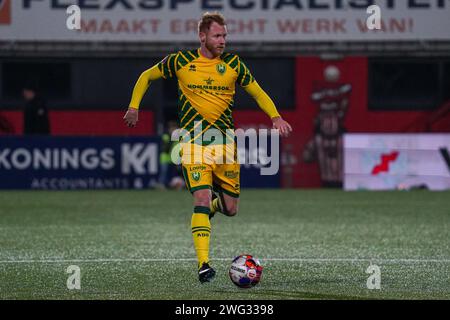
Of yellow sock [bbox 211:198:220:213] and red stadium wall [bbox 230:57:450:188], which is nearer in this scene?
yellow sock [bbox 211:198:220:213]

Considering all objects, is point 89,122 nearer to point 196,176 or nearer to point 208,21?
point 196,176

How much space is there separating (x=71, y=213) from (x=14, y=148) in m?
6.34

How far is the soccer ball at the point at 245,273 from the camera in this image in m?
9.46

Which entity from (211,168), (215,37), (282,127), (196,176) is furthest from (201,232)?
(215,37)

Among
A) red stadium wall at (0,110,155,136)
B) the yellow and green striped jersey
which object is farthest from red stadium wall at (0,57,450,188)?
the yellow and green striped jersey

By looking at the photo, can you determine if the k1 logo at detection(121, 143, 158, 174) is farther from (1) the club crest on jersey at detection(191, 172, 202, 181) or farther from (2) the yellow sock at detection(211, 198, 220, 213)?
(1) the club crest on jersey at detection(191, 172, 202, 181)

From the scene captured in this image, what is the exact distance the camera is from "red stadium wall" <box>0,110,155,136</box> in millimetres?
28750

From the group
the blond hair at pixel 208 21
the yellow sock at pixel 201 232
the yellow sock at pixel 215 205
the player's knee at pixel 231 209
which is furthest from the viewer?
the yellow sock at pixel 215 205

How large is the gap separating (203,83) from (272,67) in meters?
19.5

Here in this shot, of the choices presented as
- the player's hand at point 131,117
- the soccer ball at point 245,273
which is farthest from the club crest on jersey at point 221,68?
the soccer ball at point 245,273

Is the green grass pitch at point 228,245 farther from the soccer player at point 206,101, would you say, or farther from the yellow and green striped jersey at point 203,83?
the yellow and green striped jersey at point 203,83

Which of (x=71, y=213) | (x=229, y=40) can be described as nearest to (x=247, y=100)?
(x=229, y=40)

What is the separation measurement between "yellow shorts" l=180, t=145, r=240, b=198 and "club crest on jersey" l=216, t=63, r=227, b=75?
0.62m

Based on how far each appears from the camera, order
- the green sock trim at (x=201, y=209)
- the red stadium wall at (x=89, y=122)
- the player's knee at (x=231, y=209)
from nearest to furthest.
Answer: the green sock trim at (x=201, y=209), the player's knee at (x=231, y=209), the red stadium wall at (x=89, y=122)
